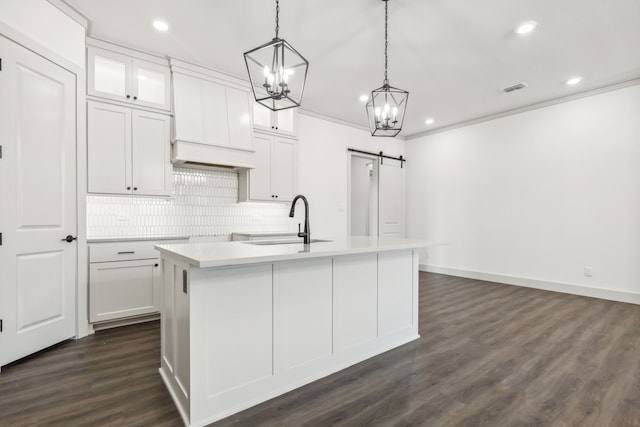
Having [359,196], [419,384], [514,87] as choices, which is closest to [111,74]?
[419,384]

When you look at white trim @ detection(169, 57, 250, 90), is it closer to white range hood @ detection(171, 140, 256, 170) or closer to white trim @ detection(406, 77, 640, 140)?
white range hood @ detection(171, 140, 256, 170)

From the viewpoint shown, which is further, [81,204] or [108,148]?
[108,148]

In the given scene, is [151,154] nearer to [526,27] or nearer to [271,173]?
[271,173]

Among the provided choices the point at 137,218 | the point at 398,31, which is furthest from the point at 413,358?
the point at 137,218

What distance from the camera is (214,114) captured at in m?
3.87

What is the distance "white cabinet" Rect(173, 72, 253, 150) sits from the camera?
362 cm

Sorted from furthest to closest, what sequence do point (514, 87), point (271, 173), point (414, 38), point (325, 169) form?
1. point (325, 169)
2. point (271, 173)
3. point (514, 87)
4. point (414, 38)

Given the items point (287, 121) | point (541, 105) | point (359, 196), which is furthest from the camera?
point (359, 196)

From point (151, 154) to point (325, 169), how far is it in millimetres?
2868

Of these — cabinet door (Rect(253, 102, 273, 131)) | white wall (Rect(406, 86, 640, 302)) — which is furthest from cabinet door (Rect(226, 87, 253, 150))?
white wall (Rect(406, 86, 640, 302))

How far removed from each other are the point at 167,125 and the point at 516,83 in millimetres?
4518

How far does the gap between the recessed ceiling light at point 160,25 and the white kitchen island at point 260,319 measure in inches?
88.3

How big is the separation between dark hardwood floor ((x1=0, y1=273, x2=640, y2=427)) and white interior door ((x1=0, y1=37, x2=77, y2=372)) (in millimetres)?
283

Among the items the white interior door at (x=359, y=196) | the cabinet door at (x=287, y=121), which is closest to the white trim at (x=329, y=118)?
the cabinet door at (x=287, y=121)
